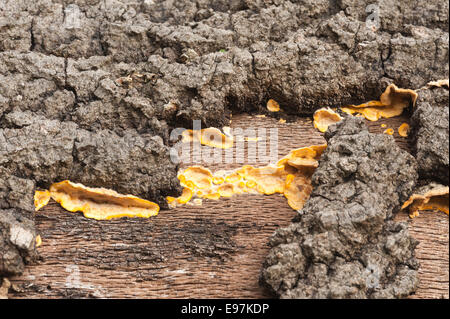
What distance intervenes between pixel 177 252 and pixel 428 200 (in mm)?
2166

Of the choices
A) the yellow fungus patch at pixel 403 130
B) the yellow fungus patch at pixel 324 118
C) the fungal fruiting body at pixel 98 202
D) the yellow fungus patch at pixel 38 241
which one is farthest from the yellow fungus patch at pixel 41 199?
the yellow fungus patch at pixel 403 130

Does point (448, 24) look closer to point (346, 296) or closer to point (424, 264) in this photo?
point (424, 264)

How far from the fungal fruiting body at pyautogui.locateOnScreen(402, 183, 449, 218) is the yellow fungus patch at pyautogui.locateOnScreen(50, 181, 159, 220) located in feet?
7.19

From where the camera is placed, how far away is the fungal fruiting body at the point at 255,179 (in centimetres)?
507

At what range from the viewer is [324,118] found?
537cm

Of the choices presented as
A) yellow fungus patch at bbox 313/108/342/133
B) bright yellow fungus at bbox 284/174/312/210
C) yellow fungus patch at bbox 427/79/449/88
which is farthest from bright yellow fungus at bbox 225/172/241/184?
yellow fungus patch at bbox 427/79/449/88

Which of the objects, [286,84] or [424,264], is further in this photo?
[286,84]

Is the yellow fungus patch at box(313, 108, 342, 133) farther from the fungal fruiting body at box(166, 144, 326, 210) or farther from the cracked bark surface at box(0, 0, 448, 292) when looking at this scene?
the fungal fruiting body at box(166, 144, 326, 210)

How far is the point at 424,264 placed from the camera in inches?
184

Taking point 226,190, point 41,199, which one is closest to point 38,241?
point 41,199

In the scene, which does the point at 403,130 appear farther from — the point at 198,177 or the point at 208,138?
the point at 198,177

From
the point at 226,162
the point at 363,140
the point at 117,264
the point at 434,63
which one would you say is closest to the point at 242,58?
the point at 226,162

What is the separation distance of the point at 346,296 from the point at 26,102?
3253 mm

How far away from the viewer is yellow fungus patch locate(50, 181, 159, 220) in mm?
5004
